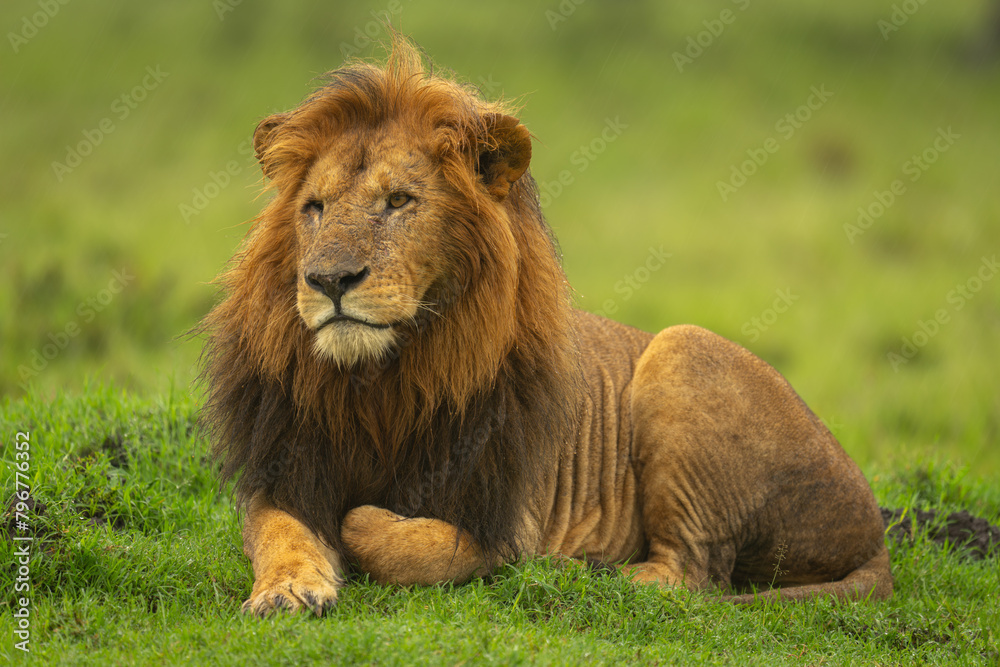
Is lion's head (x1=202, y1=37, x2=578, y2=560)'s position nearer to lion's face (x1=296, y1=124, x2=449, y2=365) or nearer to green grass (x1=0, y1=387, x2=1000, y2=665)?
lion's face (x1=296, y1=124, x2=449, y2=365)

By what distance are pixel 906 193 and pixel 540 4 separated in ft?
23.1

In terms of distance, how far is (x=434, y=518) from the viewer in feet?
13.5

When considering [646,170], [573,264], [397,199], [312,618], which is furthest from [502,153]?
[646,170]

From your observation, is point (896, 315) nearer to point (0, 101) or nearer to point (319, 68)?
point (319, 68)

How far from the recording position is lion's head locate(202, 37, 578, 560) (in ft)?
13.0

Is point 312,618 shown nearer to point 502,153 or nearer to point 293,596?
point 293,596

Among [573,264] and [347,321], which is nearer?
[347,321]

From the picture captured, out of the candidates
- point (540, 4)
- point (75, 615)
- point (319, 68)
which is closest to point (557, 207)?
point (319, 68)

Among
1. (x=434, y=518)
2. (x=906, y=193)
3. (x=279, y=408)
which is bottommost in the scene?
(x=434, y=518)

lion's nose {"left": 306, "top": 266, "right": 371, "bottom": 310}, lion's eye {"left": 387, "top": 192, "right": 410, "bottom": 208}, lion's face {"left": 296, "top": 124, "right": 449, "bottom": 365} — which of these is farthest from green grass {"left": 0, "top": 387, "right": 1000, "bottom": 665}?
lion's eye {"left": 387, "top": 192, "right": 410, "bottom": 208}

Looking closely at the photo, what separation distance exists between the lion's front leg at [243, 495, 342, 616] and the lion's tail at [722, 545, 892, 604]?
175 cm

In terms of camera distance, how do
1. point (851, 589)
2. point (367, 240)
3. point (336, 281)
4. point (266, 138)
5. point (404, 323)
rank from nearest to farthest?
point (336, 281)
point (367, 240)
point (404, 323)
point (266, 138)
point (851, 589)

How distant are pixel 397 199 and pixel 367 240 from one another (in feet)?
0.81

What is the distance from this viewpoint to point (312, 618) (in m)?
3.67
